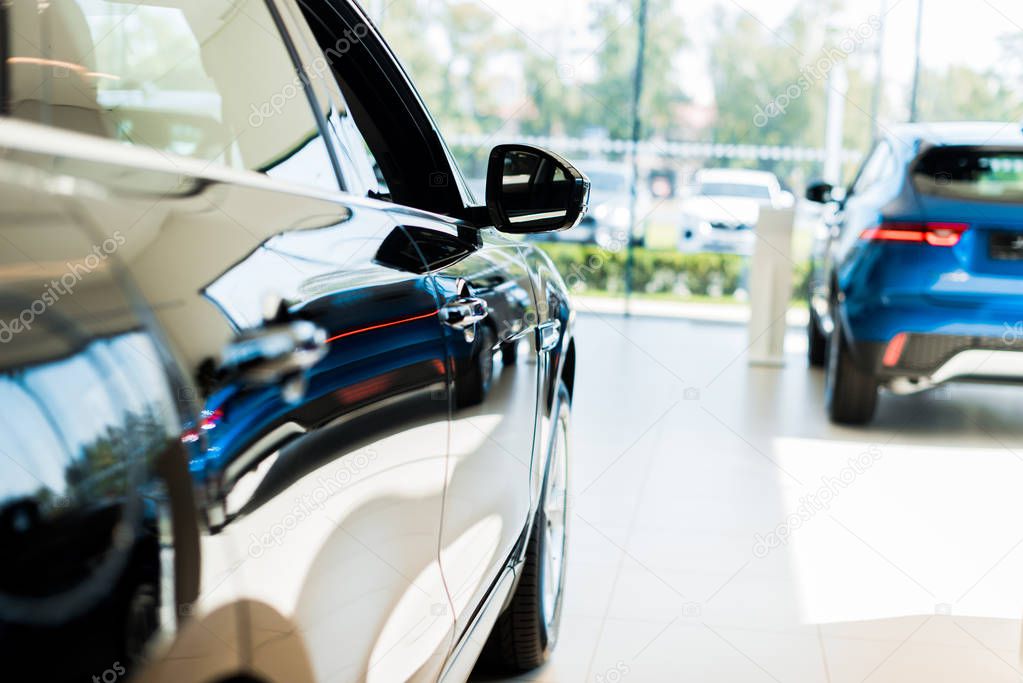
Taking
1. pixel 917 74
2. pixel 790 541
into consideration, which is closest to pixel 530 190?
pixel 790 541

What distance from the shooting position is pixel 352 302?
111cm

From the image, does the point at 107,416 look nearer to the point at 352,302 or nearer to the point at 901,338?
the point at 352,302

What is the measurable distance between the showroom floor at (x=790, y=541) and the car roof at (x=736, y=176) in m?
5.30

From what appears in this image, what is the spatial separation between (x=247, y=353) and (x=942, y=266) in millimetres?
4519

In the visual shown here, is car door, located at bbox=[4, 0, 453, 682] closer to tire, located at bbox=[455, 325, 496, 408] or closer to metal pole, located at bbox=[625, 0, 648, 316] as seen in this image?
tire, located at bbox=[455, 325, 496, 408]

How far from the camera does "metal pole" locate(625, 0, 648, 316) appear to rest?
1086 centimetres

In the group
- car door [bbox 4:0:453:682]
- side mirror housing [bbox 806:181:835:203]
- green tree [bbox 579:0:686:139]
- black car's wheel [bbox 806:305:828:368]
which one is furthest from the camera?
green tree [bbox 579:0:686:139]

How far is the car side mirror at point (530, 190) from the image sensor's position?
1.92 metres

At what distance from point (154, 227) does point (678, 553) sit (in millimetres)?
3055

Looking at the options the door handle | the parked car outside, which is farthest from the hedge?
the door handle

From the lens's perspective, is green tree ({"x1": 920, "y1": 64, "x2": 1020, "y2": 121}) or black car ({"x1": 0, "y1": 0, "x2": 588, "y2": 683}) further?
green tree ({"x1": 920, "y1": 64, "x2": 1020, "y2": 121})

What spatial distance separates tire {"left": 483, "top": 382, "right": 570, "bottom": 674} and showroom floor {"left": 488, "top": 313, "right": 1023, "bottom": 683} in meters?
0.11

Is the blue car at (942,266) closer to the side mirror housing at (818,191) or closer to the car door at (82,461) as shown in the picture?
the side mirror housing at (818,191)

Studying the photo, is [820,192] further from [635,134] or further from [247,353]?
[247,353]
